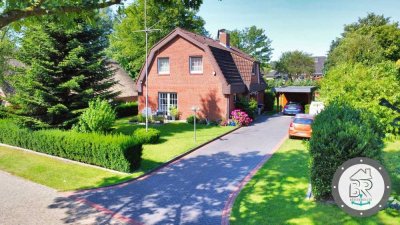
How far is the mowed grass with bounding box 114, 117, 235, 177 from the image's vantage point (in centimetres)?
1416

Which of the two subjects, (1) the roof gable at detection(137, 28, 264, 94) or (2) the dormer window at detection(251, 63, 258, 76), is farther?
Answer: (2) the dormer window at detection(251, 63, 258, 76)

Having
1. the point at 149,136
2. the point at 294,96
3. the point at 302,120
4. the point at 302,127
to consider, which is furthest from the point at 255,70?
the point at 149,136

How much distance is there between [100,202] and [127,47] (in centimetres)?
3479

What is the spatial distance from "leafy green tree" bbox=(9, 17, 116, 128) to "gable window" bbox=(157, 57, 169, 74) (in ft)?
29.1

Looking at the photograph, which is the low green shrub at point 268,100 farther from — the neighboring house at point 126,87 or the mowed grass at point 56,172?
the mowed grass at point 56,172

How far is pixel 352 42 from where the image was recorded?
3036 cm

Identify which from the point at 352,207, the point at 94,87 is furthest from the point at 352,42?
the point at 352,207

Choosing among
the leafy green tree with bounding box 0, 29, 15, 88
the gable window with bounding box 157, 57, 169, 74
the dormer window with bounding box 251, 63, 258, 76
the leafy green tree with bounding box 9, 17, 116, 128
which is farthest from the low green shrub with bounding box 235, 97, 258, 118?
the leafy green tree with bounding box 0, 29, 15, 88

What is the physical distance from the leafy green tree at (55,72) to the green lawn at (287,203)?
40.1 ft

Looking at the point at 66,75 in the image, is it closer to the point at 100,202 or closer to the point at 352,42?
the point at 100,202

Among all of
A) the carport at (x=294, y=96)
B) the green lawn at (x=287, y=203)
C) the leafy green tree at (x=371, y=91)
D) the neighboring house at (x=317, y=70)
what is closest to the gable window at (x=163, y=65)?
the carport at (x=294, y=96)

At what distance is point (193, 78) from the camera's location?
2578cm

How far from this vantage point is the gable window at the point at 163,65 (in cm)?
2703

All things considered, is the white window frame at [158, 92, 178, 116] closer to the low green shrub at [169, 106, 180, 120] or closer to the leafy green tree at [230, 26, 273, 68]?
the low green shrub at [169, 106, 180, 120]
